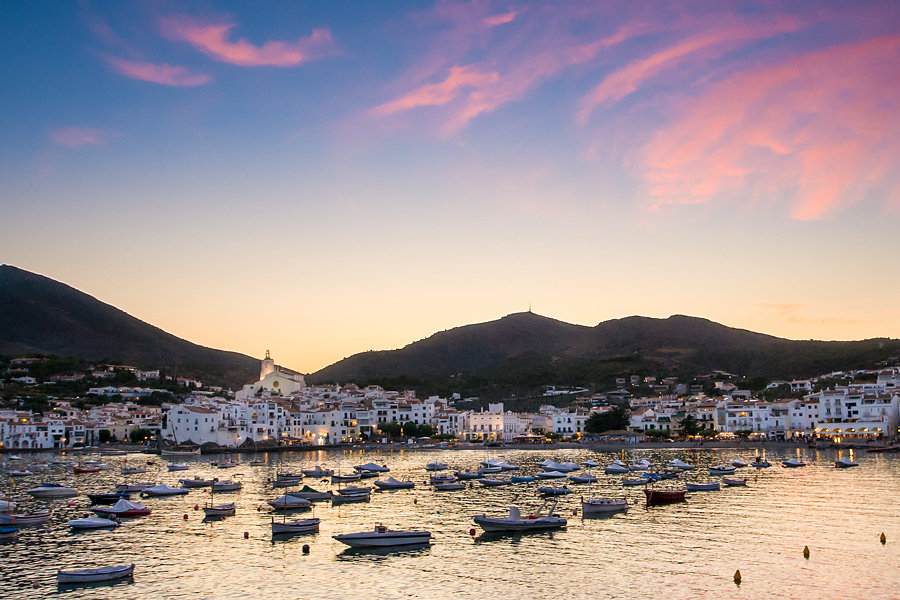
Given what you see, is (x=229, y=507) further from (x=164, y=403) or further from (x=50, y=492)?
(x=164, y=403)

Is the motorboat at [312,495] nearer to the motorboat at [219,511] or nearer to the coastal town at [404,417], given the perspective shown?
the motorboat at [219,511]

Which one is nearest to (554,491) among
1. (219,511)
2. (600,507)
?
(600,507)

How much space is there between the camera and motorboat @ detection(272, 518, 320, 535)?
30.4 m

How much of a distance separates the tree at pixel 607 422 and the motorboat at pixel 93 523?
282ft

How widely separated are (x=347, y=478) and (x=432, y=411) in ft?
216

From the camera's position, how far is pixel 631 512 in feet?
120

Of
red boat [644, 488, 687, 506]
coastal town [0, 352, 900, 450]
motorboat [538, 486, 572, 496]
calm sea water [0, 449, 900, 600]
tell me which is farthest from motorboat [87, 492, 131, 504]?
coastal town [0, 352, 900, 450]

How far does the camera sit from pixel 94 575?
22922 millimetres

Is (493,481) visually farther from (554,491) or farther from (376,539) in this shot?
Result: (376,539)

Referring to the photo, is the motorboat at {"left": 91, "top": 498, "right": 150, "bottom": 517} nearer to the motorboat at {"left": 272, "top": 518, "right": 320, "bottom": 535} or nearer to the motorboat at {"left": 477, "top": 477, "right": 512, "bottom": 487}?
the motorboat at {"left": 272, "top": 518, "right": 320, "bottom": 535}

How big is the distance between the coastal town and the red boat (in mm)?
55787

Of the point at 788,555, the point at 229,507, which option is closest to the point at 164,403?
the point at 229,507

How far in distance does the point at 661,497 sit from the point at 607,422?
72811 millimetres

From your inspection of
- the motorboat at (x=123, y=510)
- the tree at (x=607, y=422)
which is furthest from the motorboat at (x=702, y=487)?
the tree at (x=607, y=422)
